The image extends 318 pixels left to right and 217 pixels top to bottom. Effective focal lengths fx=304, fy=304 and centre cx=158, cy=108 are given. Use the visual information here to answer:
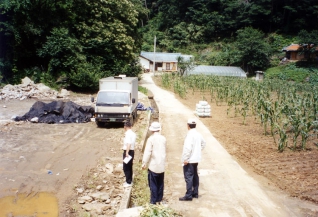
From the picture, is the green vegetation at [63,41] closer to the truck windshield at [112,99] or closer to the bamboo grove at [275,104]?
the bamboo grove at [275,104]

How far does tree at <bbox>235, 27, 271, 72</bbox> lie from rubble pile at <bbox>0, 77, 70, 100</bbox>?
35636 mm

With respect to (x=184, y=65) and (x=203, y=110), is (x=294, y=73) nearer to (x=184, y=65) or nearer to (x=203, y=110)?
(x=184, y=65)

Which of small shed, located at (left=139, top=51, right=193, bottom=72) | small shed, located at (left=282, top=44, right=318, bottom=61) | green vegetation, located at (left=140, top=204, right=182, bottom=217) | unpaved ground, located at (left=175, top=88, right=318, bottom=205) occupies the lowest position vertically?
unpaved ground, located at (left=175, top=88, right=318, bottom=205)

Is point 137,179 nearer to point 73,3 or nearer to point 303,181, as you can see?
point 303,181

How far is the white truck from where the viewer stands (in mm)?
15570

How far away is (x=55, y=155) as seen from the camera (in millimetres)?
11281

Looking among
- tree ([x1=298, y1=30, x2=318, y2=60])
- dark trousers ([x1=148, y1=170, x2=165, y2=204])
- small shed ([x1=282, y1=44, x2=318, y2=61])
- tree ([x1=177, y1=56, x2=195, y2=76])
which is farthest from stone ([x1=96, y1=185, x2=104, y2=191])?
small shed ([x1=282, y1=44, x2=318, y2=61])

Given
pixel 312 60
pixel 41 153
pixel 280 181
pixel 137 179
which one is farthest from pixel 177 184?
pixel 312 60

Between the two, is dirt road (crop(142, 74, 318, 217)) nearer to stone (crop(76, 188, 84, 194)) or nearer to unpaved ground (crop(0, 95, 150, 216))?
unpaved ground (crop(0, 95, 150, 216))

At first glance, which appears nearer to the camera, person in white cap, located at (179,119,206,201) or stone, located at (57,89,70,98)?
person in white cap, located at (179,119,206,201)

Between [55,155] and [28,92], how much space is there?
1632 centimetres

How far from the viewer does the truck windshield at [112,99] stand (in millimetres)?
15828

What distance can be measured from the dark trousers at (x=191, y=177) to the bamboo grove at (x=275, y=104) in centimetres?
535

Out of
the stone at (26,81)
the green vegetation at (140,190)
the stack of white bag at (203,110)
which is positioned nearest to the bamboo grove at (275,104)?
the stack of white bag at (203,110)
